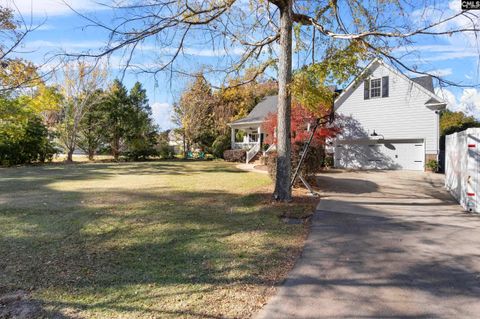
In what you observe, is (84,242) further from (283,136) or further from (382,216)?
(382,216)

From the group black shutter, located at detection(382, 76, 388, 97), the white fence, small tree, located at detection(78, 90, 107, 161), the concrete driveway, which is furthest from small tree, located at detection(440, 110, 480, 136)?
small tree, located at detection(78, 90, 107, 161)

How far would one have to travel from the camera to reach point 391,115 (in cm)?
1920

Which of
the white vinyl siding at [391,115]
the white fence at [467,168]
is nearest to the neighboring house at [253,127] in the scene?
the white vinyl siding at [391,115]

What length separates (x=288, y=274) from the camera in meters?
4.14

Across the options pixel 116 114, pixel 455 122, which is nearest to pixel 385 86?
pixel 455 122

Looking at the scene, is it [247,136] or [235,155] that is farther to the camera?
[247,136]

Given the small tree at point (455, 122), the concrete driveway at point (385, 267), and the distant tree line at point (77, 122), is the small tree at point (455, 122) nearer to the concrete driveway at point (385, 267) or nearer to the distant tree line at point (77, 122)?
the concrete driveway at point (385, 267)

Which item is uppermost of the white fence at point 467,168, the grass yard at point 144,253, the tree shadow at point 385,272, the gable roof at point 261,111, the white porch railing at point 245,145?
the gable roof at point 261,111

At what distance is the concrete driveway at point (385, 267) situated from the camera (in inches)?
129

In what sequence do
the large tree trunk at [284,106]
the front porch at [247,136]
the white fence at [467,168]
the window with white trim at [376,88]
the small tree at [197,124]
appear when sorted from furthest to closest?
the small tree at [197,124], the front porch at [247,136], the window with white trim at [376,88], the large tree trunk at [284,106], the white fence at [467,168]

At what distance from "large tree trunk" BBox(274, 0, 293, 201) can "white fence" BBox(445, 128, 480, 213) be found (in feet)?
14.8

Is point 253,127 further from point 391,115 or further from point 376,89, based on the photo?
point 391,115

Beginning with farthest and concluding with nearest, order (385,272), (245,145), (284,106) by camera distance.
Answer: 1. (245,145)
2. (284,106)
3. (385,272)

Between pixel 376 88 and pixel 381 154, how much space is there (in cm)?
415
